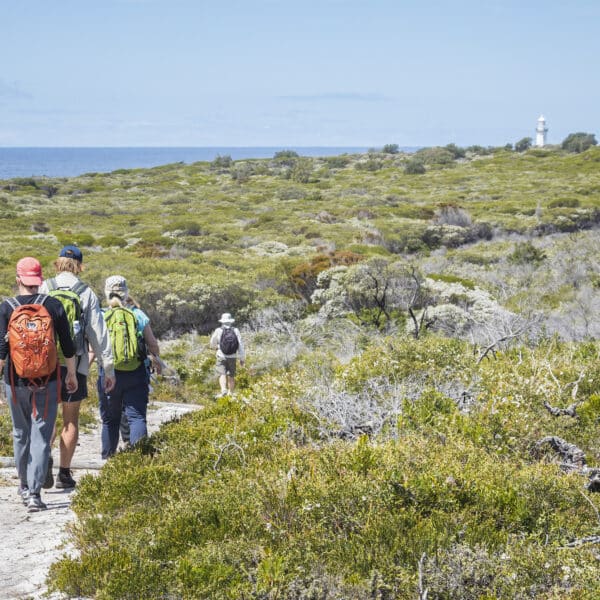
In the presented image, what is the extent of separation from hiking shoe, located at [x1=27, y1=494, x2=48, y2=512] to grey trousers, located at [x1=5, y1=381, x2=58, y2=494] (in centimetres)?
4

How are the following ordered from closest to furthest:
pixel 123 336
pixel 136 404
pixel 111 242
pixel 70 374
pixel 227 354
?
pixel 70 374, pixel 123 336, pixel 136 404, pixel 227 354, pixel 111 242

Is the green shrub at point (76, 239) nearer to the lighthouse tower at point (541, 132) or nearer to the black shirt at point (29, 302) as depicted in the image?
the black shirt at point (29, 302)

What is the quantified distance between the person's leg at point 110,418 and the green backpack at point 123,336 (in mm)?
323

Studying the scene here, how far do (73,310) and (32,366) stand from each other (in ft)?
1.99

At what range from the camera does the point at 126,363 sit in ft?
18.8

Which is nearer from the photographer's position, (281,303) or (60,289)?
(60,289)

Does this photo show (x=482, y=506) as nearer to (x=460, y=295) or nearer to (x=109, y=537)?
(x=109, y=537)

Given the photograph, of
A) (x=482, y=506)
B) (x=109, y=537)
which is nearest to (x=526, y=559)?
(x=482, y=506)

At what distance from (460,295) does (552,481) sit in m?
10.4

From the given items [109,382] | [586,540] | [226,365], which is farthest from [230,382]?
[586,540]

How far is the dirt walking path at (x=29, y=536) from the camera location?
3.66 metres

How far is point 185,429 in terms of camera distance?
5910mm

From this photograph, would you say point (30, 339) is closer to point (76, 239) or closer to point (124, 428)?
point (124, 428)

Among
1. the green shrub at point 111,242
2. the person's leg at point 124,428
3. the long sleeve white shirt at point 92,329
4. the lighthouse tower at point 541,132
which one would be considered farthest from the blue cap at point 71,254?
the lighthouse tower at point 541,132
